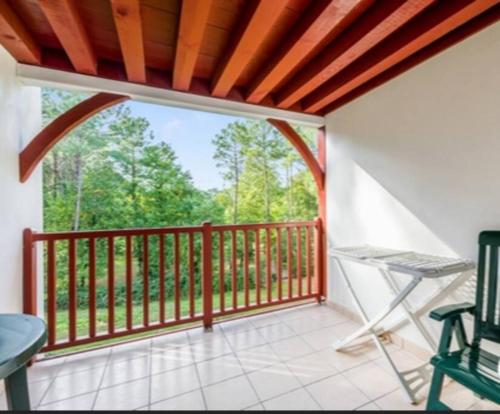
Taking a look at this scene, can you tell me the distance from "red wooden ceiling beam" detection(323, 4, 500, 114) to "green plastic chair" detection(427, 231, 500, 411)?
1327 mm

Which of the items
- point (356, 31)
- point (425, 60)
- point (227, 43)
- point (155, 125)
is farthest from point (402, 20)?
point (155, 125)

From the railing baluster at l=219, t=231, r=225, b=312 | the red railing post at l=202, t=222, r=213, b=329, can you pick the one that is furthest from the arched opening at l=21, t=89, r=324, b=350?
the red railing post at l=202, t=222, r=213, b=329

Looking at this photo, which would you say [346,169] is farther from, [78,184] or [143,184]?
[78,184]

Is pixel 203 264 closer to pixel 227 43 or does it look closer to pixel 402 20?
pixel 227 43

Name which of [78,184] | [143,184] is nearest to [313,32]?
[143,184]

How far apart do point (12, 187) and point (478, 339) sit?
3.16m

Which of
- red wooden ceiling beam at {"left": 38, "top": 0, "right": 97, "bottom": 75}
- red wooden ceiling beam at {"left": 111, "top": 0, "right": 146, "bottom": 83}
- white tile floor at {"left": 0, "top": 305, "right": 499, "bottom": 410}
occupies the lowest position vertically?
white tile floor at {"left": 0, "top": 305, "right": 499, "bottom": 410}

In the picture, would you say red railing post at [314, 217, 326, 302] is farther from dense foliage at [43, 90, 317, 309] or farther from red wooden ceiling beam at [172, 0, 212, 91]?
dense foliage at [43, 90, 317, 309]

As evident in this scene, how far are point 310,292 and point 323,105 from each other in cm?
221

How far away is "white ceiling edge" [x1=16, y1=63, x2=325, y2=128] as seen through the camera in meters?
1.98

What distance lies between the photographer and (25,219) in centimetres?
206

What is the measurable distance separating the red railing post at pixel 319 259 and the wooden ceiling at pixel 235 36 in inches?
61.8

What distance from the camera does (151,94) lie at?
229 centimetres

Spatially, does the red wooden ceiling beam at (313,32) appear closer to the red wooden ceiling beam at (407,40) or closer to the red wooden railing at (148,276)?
the red wooden ceiling beam at (407,40)
